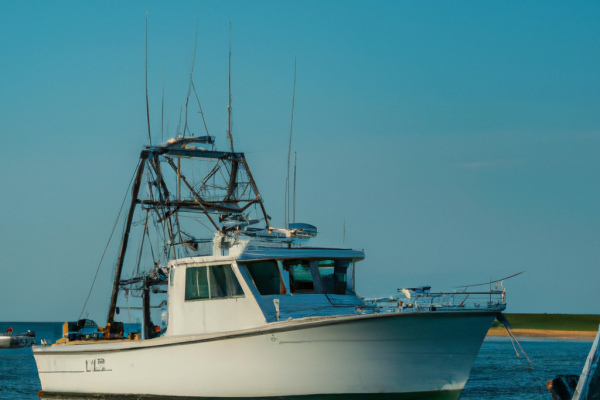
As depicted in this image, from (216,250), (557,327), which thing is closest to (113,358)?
(216,250)

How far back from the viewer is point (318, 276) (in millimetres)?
19562

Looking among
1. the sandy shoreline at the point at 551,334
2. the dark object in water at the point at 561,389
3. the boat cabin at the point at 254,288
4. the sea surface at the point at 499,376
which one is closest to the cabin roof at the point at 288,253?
the boat cabin at the point at 254,288

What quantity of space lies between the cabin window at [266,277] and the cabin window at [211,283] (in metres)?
A: 0.46

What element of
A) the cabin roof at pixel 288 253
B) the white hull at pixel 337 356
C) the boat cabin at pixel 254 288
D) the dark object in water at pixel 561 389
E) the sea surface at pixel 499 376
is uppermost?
the cabin roof at pixel 288 253

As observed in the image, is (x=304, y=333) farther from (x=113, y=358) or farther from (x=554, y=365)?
(x=554, y=365)

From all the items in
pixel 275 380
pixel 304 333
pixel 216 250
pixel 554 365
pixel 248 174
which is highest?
pixel 248 174

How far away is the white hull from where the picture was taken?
17.1m

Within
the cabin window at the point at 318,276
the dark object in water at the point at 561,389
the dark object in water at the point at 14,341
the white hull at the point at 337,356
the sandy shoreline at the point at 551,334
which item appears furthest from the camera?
the sandy shoreline at the point at 551,334

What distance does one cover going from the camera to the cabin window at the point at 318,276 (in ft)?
63.2

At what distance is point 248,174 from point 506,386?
12903 millimetres

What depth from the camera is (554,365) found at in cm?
3738

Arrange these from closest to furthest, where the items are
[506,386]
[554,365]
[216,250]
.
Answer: [216,250], [506,386], [554,365]

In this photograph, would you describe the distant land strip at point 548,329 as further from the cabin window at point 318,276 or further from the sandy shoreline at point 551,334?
the cabin window at point 318,276

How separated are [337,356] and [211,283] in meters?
3.88
